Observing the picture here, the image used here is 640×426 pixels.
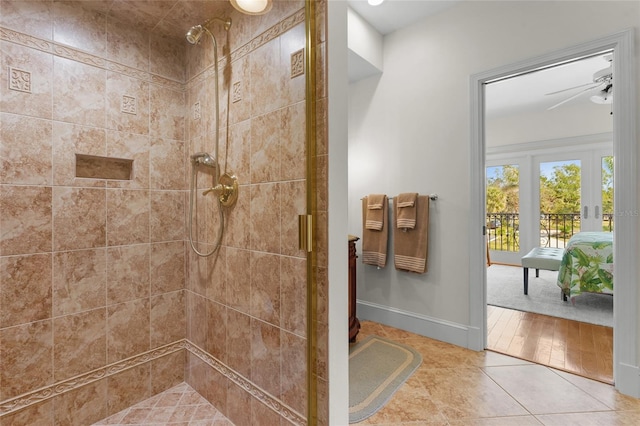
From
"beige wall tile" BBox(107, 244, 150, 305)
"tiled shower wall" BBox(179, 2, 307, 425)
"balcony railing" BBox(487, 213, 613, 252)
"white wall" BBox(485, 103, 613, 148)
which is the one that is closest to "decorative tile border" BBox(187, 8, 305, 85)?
"tiled shower wall" BBox(179, 2, 307, 425)

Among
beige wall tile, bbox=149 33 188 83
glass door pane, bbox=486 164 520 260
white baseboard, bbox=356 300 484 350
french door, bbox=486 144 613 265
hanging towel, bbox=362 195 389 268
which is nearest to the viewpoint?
beige wall tile, bbox=149 33 188 83

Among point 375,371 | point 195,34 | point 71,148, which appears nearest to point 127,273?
point 71,148

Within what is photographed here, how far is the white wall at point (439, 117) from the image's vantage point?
80.3 inches

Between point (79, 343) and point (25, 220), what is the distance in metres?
0.63

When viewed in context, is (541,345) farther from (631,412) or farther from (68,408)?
(68,408)

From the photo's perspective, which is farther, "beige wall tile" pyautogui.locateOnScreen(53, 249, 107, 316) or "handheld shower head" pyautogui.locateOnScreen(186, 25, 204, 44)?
"handheld shower head" pyautogui.locateOnScreen(186, 25, 204, 44)

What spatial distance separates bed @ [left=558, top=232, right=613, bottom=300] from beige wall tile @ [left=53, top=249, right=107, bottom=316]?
3855 millimetres

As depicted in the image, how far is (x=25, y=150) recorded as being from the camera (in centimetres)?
130

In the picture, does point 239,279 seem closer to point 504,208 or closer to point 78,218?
point 78,218

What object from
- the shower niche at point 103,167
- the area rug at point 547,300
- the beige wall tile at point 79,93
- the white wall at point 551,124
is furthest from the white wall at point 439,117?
the white wall at point 551,124

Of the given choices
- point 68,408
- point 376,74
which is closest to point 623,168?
point 376,74

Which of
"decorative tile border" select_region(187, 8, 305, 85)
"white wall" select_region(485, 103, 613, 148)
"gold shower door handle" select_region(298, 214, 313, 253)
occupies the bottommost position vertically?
"gold shower door handle" select_region(298, 214, 313, 253)

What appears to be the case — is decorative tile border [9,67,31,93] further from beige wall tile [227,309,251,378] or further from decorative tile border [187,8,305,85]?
beige wall tile [227,309,251,378]

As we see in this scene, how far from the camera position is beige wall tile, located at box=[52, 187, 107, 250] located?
4.55 ft
